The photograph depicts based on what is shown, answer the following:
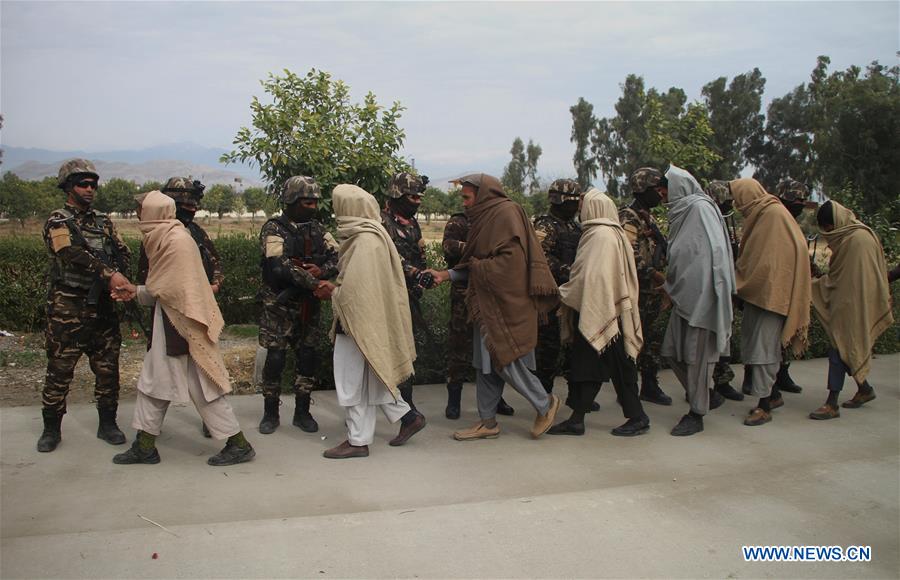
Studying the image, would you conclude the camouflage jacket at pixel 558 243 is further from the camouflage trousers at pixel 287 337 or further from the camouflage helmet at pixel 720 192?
the camouflage trousers at pixel 287 337

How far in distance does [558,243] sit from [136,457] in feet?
12.1

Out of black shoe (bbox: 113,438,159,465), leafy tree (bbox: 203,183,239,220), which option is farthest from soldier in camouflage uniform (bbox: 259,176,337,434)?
leafy tree (bbox: 203,183,239,220)

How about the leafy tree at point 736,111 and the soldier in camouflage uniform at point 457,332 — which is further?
the leafy tree at point 736,111

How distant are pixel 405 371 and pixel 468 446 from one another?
→ 31.0 inches

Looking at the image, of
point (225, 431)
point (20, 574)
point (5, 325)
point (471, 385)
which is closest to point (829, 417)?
point (471, 385)

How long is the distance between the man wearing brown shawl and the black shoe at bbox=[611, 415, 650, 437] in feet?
1.91

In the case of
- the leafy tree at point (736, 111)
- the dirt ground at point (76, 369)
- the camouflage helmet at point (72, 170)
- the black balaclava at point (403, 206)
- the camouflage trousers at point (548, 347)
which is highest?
the leafy tree at point (736, 111)

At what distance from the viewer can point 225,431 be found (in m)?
4.64

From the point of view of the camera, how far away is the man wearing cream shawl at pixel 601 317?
5305 mm

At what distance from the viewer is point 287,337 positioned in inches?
213

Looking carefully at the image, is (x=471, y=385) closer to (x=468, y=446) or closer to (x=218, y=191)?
(x=468, y=446)

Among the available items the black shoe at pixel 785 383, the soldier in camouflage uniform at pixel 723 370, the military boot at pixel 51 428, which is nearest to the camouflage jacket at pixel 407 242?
the military boot at pixel 51 428

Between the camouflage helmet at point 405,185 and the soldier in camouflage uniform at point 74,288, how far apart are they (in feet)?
6.84

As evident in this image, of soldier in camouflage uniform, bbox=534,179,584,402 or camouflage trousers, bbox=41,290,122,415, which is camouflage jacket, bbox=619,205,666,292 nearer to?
soldier in camouflage uniform, bbox=534,179,584,402
